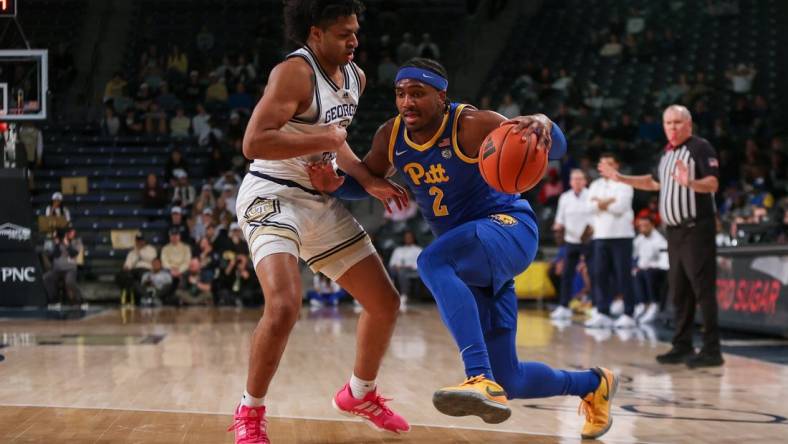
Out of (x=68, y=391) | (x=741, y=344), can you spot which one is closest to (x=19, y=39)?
(x=68, y=391)

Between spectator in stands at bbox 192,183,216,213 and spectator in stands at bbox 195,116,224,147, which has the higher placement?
spectator in stands at bbox 195,116,224,147

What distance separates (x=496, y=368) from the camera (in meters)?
3.98

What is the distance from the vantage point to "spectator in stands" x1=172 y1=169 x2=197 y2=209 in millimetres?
16209

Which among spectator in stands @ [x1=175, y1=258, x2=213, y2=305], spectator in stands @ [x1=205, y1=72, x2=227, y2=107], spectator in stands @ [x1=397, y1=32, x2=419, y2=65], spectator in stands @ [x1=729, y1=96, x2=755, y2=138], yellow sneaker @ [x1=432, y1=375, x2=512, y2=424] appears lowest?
spectator in stands @ [x1=175, y1=258, x2=213, y2=305]

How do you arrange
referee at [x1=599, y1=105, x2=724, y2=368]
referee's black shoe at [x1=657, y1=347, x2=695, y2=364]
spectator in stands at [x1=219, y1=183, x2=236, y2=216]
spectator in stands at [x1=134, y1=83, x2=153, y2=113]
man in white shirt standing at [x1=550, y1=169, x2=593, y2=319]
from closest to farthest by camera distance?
referee at [x1=599, y1=105, x2=724, y2=368] < referee's black shoe at [x1=657, y1=347, x2=695, y2=364] < man in white shirt standing at [x1=550, y1=169, x2=593, y2=319] < spectator in stands at [x1=219, y1=183, x2=236, y2=216] < spectator in stands at [x1=134, y1=83, x2=153, y2=113]

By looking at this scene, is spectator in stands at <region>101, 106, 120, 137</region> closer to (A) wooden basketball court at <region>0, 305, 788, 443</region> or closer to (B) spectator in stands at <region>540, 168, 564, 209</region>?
(B) spectator in stands at <region>540, 168, 564, 209</region>

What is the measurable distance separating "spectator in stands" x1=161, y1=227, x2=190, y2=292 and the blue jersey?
11020 millimetres

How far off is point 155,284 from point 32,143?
408 centimetres

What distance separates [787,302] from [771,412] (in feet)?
12.5

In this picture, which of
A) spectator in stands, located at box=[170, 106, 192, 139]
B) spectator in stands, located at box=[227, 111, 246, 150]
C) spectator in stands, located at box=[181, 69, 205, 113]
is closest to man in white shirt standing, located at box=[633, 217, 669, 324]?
spectator in stands, located at box=[227, 111, 246, 150]

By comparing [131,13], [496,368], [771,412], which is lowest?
[771,412]

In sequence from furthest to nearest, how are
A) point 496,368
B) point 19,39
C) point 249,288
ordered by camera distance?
point 249,288 → point 19,39 → point 496,368

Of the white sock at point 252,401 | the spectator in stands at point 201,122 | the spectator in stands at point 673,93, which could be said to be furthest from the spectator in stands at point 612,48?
the white sock at point 252,401

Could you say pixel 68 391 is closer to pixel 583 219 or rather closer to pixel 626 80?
pixel 583 219
